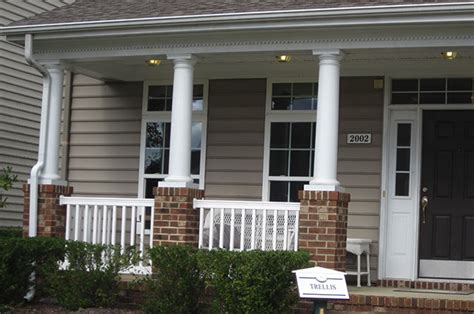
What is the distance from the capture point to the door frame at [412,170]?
10086mm

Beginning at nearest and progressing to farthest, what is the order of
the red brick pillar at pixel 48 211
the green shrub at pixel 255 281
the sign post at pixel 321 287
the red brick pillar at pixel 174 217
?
the sign post at pixel 321 287
the green shrub at pixel 255 281
the red brick pillar at pixel 174 217
the red brick pillar at pixel 48 211

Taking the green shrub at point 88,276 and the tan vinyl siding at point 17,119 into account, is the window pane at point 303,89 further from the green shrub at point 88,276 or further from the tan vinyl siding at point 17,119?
the tan vinyl siding at point 17,119

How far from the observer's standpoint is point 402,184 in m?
10.3

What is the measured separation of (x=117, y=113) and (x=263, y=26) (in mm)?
3690

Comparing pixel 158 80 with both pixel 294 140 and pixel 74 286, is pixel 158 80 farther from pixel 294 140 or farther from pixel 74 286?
pixel 74 286

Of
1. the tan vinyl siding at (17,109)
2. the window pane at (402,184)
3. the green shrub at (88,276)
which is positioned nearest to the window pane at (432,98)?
the window pane at (402,184)

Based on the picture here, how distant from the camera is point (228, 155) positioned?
11148 mm

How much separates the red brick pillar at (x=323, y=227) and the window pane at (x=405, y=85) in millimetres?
2343

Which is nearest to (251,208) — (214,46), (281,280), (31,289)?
(281,280)

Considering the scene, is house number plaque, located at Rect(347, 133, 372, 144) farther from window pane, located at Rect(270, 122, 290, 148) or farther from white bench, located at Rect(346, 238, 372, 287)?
white bench, located at Rect(346, 238, 372, 287)

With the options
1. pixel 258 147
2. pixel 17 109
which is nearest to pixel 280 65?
pixel 258 147

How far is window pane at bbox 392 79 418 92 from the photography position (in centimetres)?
1035

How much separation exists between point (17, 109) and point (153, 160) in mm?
2690

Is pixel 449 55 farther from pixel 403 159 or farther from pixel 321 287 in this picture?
pixel 321 287
